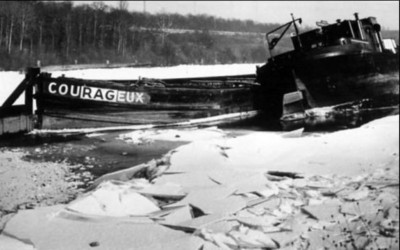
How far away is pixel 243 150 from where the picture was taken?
3.54 meters

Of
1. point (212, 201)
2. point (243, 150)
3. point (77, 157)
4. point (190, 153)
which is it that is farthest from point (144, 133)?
point (212, 201)

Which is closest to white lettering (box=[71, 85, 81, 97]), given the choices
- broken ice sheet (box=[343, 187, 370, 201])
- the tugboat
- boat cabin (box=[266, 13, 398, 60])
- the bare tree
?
the tugboat

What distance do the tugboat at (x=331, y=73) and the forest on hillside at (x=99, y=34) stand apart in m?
0.71

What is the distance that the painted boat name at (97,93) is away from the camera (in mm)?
5807

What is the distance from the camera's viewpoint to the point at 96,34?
3.42 meters

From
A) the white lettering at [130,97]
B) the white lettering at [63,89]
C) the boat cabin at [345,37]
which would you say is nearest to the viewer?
the boat cabin at [345,37]

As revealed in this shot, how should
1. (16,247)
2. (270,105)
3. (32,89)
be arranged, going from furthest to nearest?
(32,89) < (270,105) < (16,247)

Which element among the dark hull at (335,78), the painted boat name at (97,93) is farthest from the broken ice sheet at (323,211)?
the painted boat name at (97,93)

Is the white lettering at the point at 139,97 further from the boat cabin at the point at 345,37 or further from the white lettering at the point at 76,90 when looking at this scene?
the boat cabin at the point at 345,37

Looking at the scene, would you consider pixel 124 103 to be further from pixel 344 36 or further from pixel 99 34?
pixel 344 36

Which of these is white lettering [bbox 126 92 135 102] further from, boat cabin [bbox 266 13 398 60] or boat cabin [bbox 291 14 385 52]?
boat cabin [bbox 291 14 385 52]

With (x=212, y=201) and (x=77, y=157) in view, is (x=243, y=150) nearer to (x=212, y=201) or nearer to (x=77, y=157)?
(x=212, y=201)

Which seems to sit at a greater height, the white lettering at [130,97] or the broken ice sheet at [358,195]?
the white lettering at [130,97]

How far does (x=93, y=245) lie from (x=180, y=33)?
1.92m
